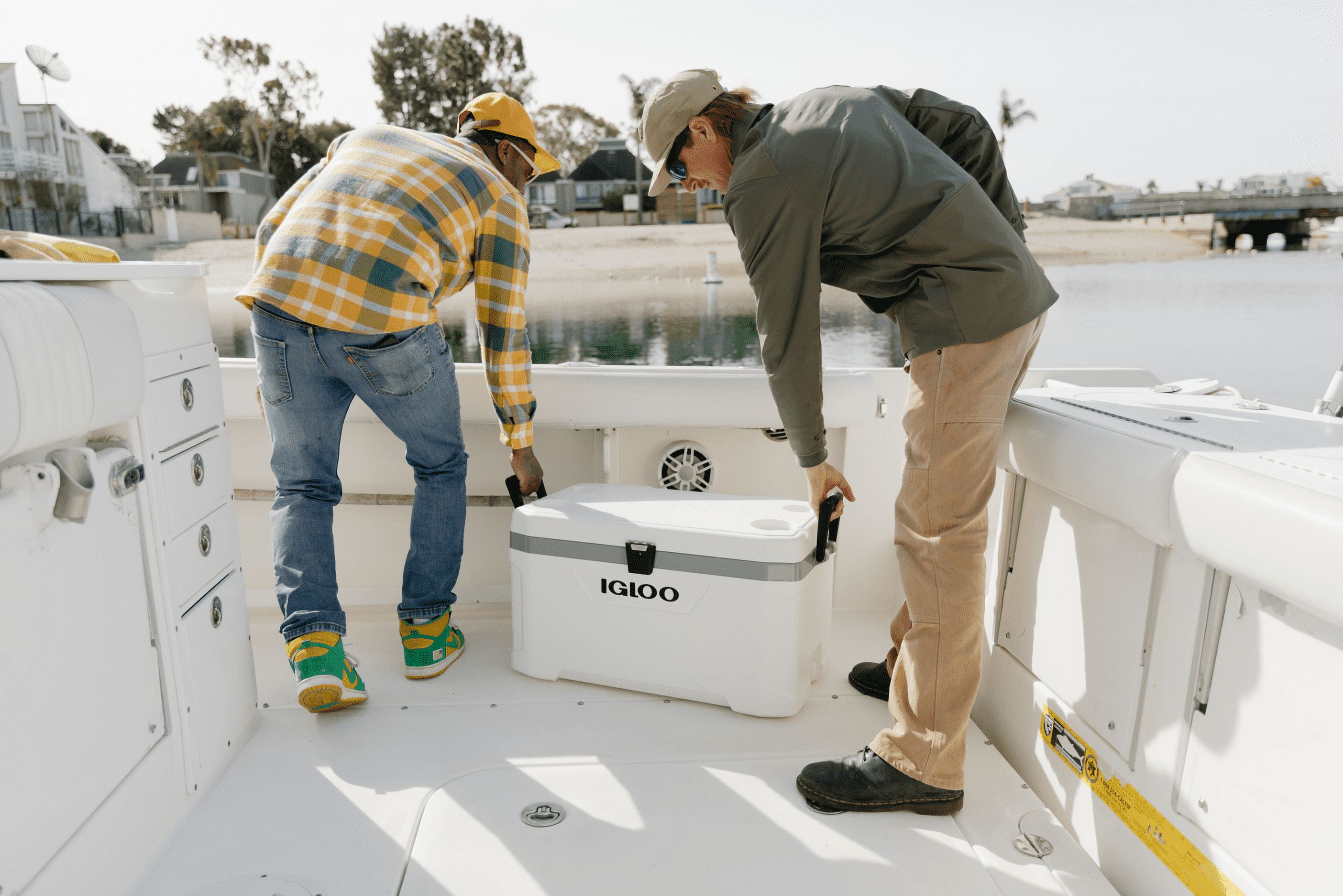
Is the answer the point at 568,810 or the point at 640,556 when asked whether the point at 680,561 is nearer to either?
the point at 640,556

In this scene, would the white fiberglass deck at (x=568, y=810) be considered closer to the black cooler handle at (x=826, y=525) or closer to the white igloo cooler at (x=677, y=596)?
the white igloo cooler at (x=677, y=596)

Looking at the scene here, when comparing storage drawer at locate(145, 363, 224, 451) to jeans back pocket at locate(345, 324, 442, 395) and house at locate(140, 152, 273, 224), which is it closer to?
jeans back pocket at locate(345, 324, 442, 395)

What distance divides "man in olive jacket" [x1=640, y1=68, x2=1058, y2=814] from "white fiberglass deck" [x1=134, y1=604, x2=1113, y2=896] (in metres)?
0.10

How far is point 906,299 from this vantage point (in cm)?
119

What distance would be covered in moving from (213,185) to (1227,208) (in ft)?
107

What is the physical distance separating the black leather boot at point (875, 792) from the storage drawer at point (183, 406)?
1096 millimetres

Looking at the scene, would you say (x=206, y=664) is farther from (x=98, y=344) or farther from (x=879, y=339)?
(x=879, y=339)

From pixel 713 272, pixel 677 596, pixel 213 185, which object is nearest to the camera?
pixel 677 596

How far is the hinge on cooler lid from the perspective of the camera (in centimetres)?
150

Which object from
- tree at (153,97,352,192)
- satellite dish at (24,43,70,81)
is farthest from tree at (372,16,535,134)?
tree at (153,97,352,192)

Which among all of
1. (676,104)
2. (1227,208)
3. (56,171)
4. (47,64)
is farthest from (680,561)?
(56,171)

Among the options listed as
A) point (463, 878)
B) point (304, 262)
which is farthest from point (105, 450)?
point (463, 878)

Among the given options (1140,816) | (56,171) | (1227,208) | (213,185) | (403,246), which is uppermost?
(213,185)

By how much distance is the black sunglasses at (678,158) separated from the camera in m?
1.20
